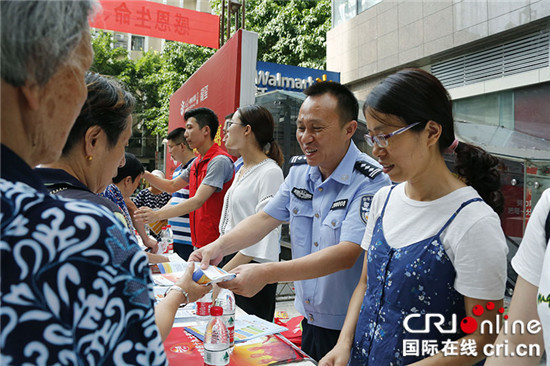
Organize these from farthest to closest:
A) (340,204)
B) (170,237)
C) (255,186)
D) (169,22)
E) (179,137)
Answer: (169,22), (179,137), (170,237), (255,186), (340,204)

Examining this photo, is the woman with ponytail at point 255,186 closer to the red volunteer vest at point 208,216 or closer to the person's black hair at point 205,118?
the red volunteer vest at point 208,216

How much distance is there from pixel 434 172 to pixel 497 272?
37 cm

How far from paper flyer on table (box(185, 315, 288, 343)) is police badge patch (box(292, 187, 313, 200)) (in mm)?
602

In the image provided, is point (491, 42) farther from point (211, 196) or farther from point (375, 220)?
point (375, 220)

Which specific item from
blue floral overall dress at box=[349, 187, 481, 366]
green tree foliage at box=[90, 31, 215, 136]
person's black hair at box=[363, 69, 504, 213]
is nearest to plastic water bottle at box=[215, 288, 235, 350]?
blue floral overall dress at box=[349, 187, 481, 366]

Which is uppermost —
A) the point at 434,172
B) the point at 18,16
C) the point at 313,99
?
the point at 313,99

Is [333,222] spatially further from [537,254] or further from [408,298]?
[537,254]

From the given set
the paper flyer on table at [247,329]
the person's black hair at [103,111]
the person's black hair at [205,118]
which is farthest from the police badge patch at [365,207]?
the person's black hair at [205,118]

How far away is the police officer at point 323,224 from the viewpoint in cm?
168

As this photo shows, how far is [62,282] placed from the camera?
547 millimetres

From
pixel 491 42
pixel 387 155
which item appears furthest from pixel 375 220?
pixel 491 42

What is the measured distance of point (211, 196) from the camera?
3557mm

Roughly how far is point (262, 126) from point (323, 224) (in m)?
1.45

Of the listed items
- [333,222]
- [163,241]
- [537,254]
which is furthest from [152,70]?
[537,254]
